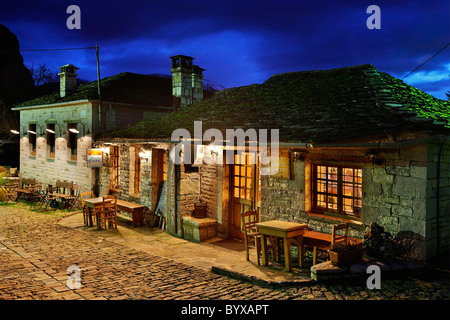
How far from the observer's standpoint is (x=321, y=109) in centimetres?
864

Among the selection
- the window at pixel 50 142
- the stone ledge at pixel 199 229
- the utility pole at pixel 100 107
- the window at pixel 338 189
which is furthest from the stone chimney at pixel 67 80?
the window at pixel 338 189

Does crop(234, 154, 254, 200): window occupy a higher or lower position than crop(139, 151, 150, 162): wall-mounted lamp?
lower

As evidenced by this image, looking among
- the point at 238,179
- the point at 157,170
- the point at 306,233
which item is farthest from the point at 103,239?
the point at 306,233

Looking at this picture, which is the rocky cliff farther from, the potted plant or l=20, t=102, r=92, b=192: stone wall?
the potted plant

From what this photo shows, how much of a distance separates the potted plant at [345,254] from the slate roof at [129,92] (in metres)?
11.5

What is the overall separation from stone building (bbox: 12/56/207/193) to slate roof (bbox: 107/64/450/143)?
2.20 meters

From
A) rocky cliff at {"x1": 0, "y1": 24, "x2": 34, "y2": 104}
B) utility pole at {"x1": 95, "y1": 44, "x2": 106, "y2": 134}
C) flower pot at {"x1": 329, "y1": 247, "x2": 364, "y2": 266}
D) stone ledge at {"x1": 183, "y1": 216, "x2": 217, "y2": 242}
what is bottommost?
stone ledge at {"x1": 183, "y1": 216, "x2": 217, "y2": 242}

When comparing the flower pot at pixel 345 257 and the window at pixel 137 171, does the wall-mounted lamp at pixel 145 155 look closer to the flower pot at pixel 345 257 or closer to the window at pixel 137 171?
the window at pixel 137 171

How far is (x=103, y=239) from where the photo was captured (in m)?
10.5

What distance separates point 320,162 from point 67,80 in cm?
1415

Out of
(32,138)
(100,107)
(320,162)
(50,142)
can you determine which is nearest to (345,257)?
(320,162)

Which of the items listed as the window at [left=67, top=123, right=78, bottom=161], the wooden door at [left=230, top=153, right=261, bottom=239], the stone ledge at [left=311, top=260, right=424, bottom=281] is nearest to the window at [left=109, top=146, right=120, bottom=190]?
the window at [left=67, top=123, right=78, bottom=161]

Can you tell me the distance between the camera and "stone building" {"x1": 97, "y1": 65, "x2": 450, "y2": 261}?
6.66 meters
